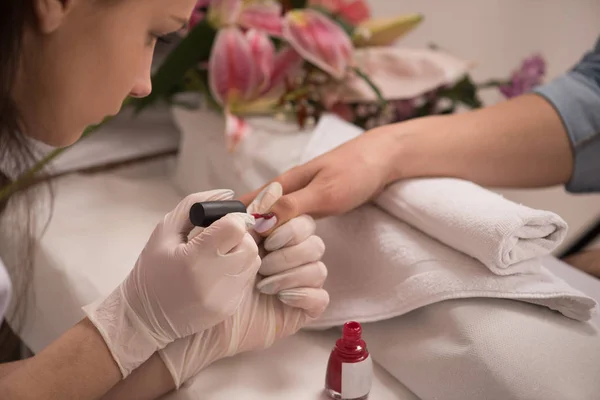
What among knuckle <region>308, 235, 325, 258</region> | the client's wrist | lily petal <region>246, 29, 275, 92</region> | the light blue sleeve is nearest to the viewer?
knuckle <region>308, 235, 325, 258</region>

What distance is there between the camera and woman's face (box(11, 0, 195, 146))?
1.91 ft

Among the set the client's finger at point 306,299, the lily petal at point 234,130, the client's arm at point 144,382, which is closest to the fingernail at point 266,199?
the client's finger at point 306,299

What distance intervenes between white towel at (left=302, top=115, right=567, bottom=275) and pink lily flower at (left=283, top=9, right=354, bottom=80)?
0.34 m

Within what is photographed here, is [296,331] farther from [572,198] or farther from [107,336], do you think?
[572,198]

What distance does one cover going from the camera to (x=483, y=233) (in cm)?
75

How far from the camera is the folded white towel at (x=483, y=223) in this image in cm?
75

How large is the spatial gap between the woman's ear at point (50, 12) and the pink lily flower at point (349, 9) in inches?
29.2

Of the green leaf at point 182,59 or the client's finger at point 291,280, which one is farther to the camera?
Result: the green leaf at point 182,59

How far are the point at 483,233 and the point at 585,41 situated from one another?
1.13 metres

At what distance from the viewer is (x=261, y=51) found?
1093 mm

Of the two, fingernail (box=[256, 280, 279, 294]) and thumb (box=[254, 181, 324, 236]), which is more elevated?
thumb (box=[254, 181, 324, 236])

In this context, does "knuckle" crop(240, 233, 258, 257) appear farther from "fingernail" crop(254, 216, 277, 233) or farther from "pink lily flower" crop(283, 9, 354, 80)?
"pink lily flower" crop(283, 9, 354, 80)

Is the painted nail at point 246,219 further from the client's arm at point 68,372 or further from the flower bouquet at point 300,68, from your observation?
the flower bouquet at point 300,68

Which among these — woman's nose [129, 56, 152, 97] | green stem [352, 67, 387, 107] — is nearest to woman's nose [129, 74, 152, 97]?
woman's nose [129, 56, 152, 97]
